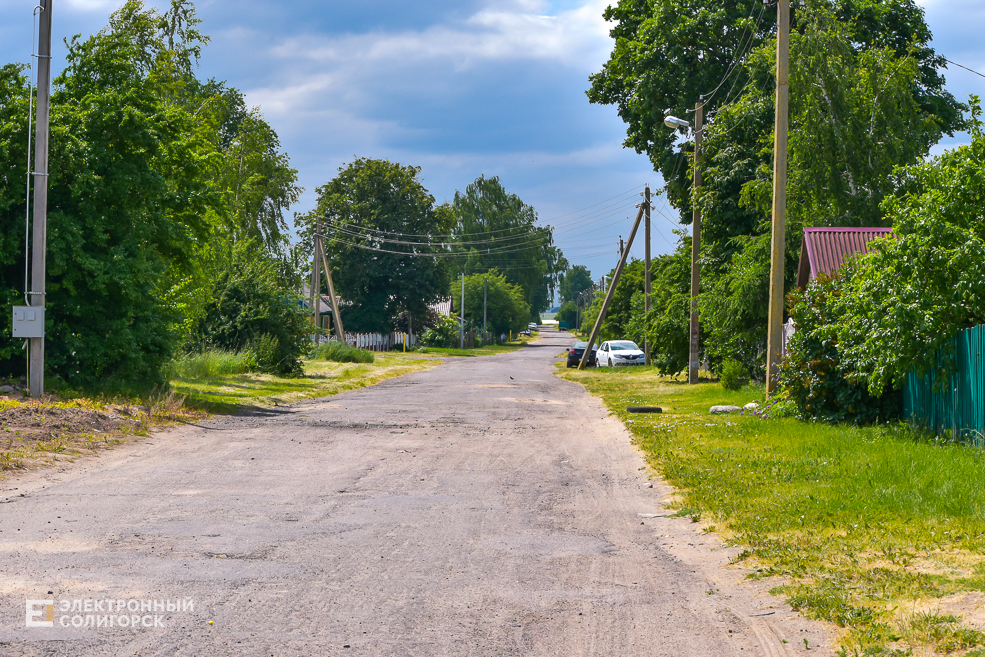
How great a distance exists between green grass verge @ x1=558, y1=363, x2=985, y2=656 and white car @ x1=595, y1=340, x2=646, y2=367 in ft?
97.9

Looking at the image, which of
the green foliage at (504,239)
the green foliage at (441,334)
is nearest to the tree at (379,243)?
the green foliage at (441,334)

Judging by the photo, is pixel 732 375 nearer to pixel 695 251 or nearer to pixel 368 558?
pixel 695 251

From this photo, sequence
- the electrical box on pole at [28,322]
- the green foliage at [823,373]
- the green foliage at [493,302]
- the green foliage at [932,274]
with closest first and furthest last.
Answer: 1. the green foliage at [932,274]
2. the green foliage at [823,373]
3. the electrical box on pole at [28,322]
4. the green foliage at [493,302]

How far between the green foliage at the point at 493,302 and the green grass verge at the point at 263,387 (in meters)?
69.3

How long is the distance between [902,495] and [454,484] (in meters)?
4.65

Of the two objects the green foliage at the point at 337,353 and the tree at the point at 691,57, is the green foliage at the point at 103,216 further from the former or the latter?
the green foliage at the point at 337,353

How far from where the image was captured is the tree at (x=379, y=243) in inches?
2997

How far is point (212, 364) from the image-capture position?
1107 inches

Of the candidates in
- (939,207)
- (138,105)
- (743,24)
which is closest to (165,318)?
(138,105)

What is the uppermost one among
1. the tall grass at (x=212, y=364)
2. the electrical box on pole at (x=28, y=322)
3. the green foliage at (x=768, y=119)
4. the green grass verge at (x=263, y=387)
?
the green foliage at (x=768, y=119)

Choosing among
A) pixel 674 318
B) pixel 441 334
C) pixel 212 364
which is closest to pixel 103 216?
pixel 212 364

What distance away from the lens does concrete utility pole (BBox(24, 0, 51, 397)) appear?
52.4 feet

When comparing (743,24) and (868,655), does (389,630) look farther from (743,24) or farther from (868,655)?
(743,24)

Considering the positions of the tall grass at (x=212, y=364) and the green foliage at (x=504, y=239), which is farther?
the green foliage at (x=504, y=239)
